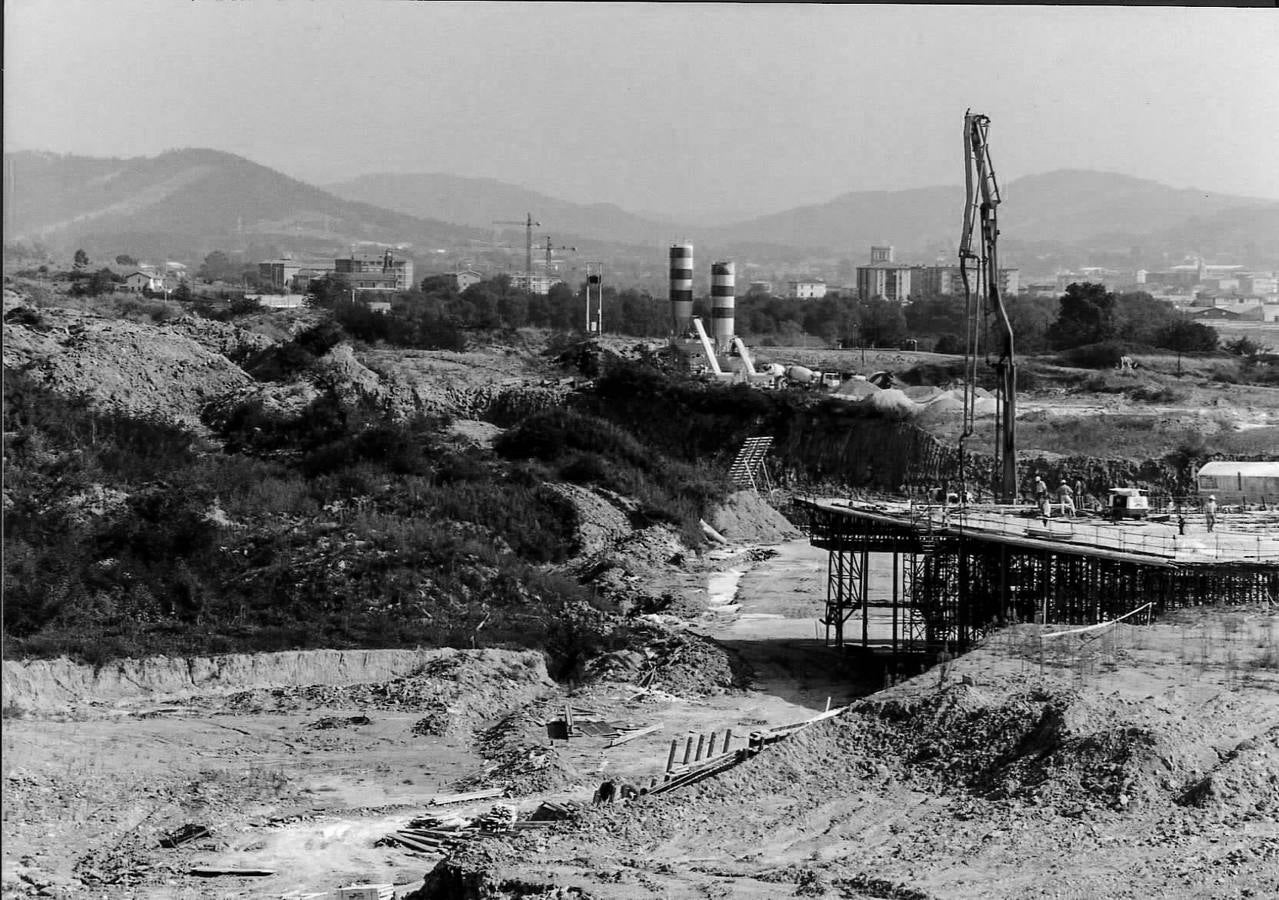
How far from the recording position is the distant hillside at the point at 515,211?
91331 millimetres

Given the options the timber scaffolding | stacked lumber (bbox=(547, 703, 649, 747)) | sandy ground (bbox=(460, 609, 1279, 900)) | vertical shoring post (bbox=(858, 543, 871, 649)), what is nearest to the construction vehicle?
the timber scaffolding

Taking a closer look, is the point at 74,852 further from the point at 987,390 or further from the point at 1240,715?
the point at 987,390

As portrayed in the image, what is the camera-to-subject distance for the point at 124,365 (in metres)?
35.6

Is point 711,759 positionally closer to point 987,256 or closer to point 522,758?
point 522,758

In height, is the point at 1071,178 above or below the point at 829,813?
above

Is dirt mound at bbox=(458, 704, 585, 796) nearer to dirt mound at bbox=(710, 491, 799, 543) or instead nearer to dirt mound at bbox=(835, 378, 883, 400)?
dirt mound at bbox=(710, 491, 799, 543)

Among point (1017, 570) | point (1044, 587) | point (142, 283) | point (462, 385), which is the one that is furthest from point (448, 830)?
point (142, 283)

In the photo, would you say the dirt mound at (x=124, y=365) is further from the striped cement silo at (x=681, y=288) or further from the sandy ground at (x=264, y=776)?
the sandy ground at (x=264, y=776)

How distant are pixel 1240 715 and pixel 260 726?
10199 millimetres

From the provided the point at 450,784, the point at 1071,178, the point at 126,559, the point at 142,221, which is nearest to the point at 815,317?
the point at 1071,178

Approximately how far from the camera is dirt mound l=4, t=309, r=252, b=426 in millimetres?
33812

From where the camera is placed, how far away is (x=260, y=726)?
19.2m

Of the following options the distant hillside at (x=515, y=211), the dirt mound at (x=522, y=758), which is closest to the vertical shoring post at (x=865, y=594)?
the dirt mound at (x=522, y=758)

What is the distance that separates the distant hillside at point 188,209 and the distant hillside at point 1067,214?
59.9 ft
